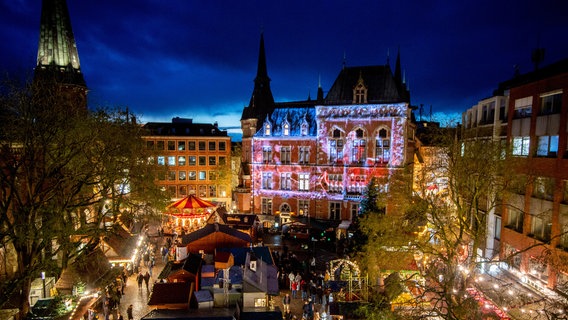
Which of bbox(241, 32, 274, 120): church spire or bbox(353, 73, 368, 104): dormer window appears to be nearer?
bbox(353, 73, 368, 104): dormer window

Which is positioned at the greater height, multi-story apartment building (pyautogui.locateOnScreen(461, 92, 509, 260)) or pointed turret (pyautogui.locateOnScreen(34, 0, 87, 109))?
pointed turret (pyautogui.locateOnScreen(34, 0, 87, 109))

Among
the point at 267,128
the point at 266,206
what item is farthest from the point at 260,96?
the point at 266,206

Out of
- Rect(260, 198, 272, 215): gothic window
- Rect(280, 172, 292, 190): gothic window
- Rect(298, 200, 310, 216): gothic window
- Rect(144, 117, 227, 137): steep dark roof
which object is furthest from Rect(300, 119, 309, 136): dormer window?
Rect(144, 117, 227, 137): steep dark roof

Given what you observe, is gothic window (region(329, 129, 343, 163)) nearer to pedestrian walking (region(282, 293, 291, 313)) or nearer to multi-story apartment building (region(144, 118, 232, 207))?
multi-story apartment building (region(144, 118, 232, 207))

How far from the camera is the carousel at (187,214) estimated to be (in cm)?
3334

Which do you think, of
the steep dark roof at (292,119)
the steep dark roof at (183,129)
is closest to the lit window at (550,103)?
the steep dark roof at (292,119)

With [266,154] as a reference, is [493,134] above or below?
above

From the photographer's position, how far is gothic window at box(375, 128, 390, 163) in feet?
121

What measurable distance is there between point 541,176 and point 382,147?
18.9 metres

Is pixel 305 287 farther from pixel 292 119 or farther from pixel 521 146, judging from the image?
pixel 292 119

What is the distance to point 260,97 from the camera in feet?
145

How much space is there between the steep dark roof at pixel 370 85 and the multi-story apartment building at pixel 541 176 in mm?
15416

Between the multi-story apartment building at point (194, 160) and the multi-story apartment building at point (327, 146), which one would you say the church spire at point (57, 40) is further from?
the multi-story apartment building at point (327, 146)

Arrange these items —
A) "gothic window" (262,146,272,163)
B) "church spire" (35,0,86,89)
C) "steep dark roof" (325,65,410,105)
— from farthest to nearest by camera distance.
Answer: "gothic window" (262,146,272,163), "steep dark roof" (325,65,410,105), "church spire" (35,0,86,89)
